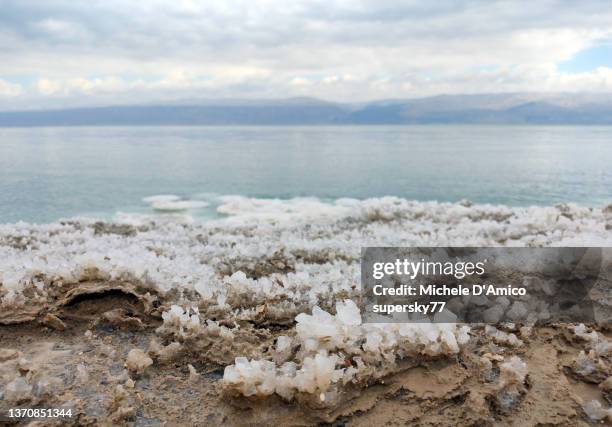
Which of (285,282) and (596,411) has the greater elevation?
(285,282)

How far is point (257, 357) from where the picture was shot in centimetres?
415

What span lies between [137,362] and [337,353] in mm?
1748

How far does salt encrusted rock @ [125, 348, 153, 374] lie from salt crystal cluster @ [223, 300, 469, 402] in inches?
37.1

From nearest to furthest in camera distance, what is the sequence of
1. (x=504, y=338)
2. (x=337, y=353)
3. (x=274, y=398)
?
(x=274, y=398) → (x=337, y=353) → (x=504, y=338)

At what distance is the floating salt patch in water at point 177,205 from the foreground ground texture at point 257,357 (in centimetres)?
1942

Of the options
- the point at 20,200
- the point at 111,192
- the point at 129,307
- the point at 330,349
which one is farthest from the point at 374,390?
the point at 111,192

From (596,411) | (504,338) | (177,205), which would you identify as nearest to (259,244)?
(504,338)

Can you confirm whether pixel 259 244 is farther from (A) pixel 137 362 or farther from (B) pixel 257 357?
(A) pixel 137 362

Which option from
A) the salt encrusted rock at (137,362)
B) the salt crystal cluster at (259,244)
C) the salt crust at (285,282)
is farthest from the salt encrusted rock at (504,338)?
the salt encrusted rock at (137,362)

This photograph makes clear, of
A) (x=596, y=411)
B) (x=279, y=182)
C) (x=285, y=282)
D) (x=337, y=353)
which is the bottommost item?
(x=279, y=182)

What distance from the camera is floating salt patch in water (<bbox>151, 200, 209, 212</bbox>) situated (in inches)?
1012

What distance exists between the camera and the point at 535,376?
4078 millimetres

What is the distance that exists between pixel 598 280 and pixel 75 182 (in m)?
36.3

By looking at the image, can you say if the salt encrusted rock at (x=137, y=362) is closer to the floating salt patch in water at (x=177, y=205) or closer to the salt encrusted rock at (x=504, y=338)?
the salt encrusted rock at (x=504, y=338)
